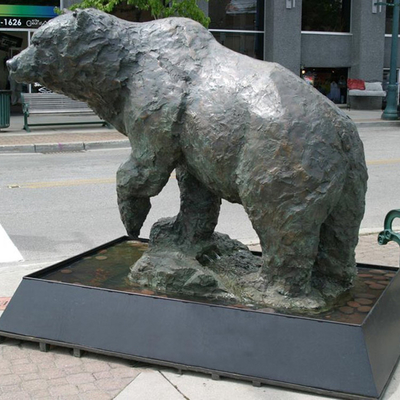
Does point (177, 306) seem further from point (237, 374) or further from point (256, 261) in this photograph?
point (256, 261)

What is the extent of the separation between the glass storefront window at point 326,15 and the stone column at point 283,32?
1297mm

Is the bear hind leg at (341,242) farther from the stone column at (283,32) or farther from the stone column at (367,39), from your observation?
the stone column at (367,39)

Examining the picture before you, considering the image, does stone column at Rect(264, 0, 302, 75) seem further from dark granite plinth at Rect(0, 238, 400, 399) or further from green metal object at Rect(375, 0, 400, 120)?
dark granite plinth at Rect(0, 238, 400, 399)

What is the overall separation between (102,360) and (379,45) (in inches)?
888

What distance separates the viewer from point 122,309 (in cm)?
391

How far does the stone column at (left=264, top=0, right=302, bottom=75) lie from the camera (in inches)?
885

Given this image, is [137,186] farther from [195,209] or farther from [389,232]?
[389,232]

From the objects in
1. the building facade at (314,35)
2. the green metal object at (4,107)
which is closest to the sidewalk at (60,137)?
the green metal object at (4,107)

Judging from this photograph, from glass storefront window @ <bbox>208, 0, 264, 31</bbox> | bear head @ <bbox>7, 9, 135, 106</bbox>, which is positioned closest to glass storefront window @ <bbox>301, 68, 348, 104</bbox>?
glass storefront window @ <bbox>208, 0, 264, 31</bbox>

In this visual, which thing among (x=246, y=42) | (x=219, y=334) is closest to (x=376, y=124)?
(x=246, y=42)

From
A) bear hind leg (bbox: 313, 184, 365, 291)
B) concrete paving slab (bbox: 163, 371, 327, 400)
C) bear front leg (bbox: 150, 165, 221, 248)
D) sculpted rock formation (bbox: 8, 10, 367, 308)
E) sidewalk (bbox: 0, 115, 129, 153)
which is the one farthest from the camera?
sidewalk (bbox: 0, 115, 129, 153)

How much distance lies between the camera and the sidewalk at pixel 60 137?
1398 centimetres

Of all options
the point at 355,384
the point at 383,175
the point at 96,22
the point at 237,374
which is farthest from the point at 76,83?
the point at 383,175

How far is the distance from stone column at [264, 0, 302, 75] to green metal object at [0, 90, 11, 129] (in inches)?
402
